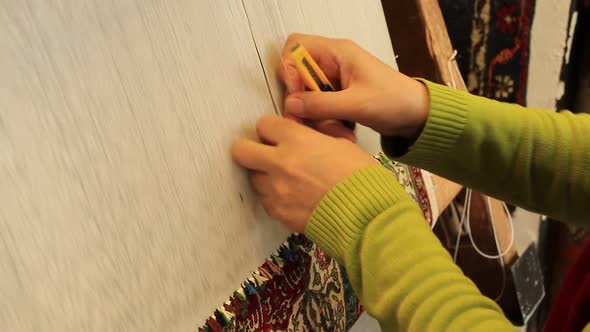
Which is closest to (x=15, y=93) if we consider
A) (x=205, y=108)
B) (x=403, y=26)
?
(x=205, y=108)

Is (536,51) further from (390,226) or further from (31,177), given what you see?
(31,177)

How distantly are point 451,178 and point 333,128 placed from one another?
7.6 inches

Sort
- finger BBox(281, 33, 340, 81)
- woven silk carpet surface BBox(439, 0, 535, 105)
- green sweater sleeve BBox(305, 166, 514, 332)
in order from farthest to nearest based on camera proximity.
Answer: woven silk carpet surface BBox(439, 0, 535, 105), finger BBox(281, 33, 340, 81), green sweater sleeve BBox(305, 166, 514, 332)

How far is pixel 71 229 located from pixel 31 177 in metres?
0.05

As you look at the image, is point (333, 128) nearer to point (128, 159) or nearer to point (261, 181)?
point (261, 181)

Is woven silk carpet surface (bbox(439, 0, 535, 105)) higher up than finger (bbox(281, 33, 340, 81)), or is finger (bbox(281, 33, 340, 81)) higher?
finger (bbox(281, 33, 340, 81))

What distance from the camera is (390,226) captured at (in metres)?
0.51

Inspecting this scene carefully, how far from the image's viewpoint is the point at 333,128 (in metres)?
0.58

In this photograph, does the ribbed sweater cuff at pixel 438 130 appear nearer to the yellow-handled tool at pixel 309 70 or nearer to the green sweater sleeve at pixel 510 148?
the green sweater sleeve at pixel 510 148

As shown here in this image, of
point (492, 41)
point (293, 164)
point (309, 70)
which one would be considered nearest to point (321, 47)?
point (309, 70)

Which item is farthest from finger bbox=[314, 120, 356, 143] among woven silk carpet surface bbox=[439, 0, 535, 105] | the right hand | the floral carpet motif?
woven silk carpet surface bbox=[439, 0, 535, 105]

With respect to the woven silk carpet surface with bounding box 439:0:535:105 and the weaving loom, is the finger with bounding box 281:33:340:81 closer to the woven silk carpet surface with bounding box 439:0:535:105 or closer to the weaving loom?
the weaving loom

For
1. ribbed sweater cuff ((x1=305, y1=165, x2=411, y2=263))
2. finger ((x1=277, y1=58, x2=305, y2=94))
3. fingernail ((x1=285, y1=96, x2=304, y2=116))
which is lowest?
ribbed sweater cuff ((x1=305, y1=165, x2=411, y2=263))

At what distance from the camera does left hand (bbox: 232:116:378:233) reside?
522 mm
